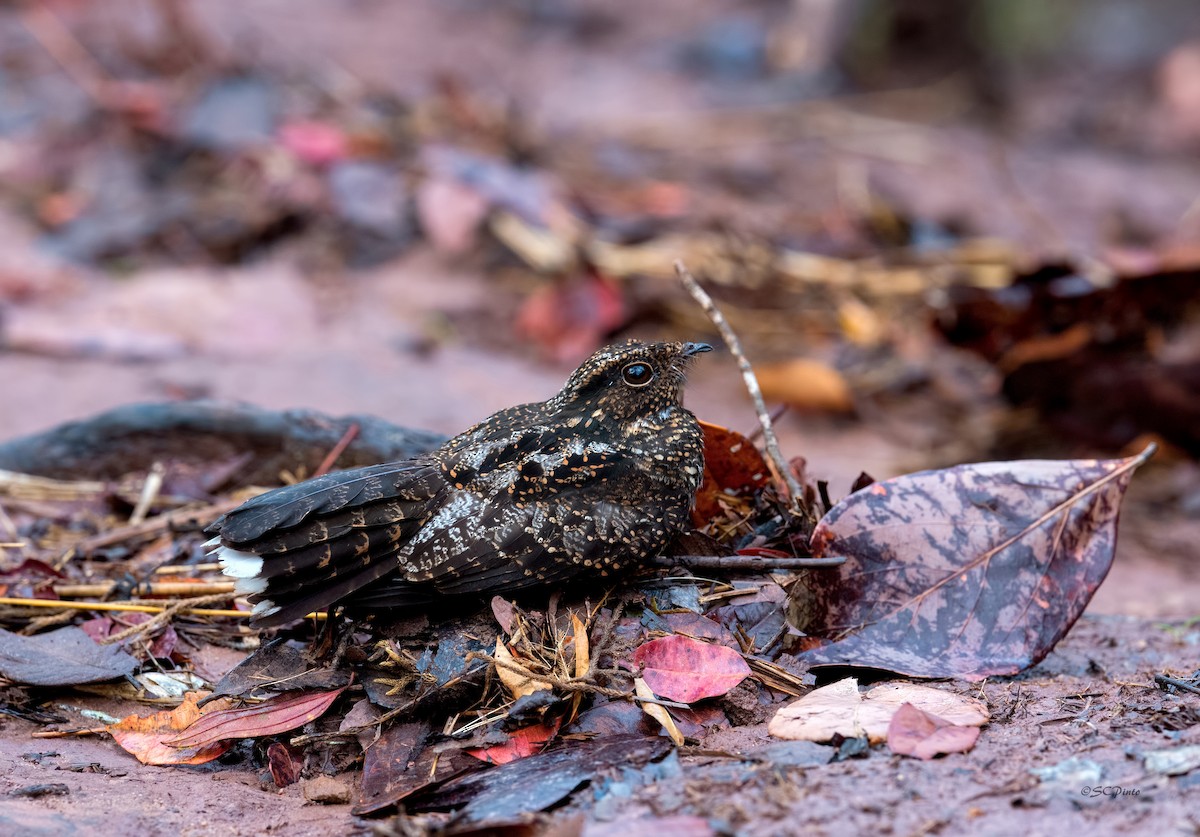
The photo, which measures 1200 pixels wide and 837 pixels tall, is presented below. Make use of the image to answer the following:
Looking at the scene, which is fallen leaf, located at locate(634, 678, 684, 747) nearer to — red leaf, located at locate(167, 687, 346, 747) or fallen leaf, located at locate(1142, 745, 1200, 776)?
red leaf, located at locate(167, 687, 346, 747)

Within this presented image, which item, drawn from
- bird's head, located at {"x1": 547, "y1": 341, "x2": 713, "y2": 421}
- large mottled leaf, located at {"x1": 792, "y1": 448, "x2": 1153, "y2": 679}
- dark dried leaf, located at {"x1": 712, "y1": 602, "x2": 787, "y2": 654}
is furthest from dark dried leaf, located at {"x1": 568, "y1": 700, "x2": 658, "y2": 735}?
bird's head, located at {"x1": 547, "y1": 341, "x2": 713, "y2": 421}

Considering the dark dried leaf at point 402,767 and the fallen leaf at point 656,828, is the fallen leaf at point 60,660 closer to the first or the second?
the dark dried leaf at point 402,767

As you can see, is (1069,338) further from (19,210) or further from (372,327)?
(19,210)

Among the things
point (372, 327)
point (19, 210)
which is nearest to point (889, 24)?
point (372, 327)

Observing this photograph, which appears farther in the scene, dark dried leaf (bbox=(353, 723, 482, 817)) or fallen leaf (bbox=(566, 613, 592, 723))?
fallen leaf (bbox=(566, 613, 592, 723))

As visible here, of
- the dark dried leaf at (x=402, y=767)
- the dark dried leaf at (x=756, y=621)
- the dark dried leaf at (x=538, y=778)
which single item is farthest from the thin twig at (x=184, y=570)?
the dark dried leaf at (x=756, y=621)
